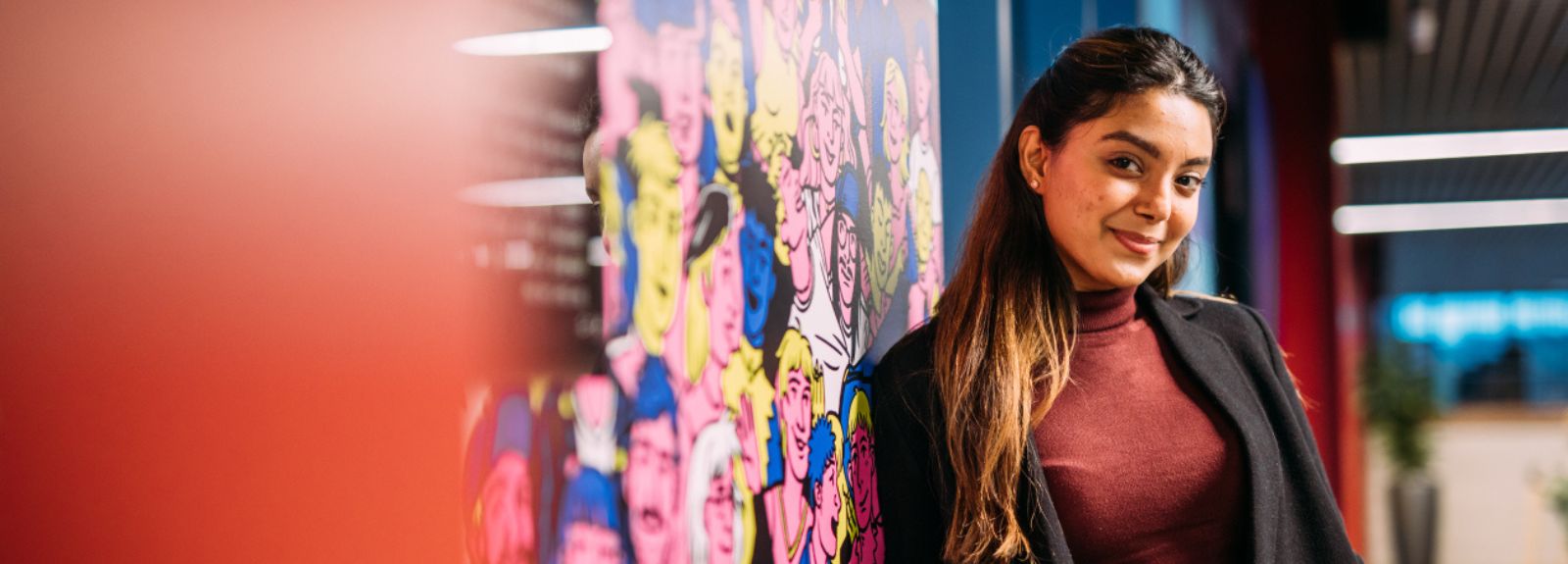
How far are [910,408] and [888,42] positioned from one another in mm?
467

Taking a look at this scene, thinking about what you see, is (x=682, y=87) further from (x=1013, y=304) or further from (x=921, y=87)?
(x=921, y=87)

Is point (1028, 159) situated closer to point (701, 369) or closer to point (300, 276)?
point (701, 369)

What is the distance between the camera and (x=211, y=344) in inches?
15.4

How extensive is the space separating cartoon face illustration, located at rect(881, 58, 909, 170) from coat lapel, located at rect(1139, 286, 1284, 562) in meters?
0.38

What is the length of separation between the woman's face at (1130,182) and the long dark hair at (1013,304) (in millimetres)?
23

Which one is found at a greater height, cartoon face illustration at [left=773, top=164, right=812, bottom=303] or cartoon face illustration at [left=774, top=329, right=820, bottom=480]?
cartoon face illustration at [left=773, top=164, right=812, bottom=303]

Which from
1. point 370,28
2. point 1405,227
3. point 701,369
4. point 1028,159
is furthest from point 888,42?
point 1405,227

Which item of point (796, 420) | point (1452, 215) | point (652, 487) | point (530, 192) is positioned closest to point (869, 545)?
point (796, 420)

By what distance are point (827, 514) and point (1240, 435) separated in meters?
0.56

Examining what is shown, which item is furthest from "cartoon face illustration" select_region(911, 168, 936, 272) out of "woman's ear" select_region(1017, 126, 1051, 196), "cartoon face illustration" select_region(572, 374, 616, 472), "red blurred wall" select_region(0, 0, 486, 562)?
"red blurred wall" select_region(0, 0, 486, 562)

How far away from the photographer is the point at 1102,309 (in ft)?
4.79

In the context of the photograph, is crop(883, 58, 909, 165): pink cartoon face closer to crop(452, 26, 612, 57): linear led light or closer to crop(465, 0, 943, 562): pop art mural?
crop(465, 0, 943, 562): pop art mural

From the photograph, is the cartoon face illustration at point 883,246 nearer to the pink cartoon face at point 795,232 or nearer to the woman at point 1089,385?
the woman at point 1089,385

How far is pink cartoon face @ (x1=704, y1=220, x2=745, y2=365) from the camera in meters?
0.86
